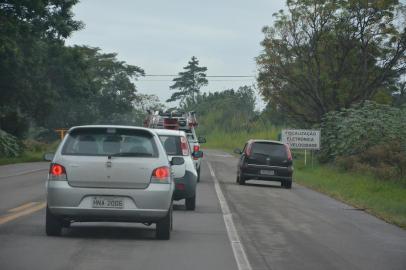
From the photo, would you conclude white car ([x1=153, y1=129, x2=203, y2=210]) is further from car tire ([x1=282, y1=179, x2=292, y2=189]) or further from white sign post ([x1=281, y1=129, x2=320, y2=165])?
white sign post ([x1=281, y1=129, x2=320, y2=165])

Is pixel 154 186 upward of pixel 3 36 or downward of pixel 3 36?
downward

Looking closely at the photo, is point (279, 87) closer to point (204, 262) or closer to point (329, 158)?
point (329, 158)

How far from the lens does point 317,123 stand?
192 feet

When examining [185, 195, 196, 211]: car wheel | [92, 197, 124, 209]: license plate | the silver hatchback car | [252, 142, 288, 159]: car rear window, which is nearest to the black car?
[252, 142, 288, 159]: car rear window

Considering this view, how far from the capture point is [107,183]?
41.4ft

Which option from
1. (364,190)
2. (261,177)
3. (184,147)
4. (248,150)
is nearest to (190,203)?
(184,147)

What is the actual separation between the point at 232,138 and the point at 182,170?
271ft

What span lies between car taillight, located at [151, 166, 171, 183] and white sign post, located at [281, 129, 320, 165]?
3359 cm

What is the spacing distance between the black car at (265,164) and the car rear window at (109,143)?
726 inches

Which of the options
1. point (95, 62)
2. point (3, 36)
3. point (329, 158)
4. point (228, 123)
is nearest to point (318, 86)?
point (329, 158)

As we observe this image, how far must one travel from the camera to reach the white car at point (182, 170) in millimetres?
18266

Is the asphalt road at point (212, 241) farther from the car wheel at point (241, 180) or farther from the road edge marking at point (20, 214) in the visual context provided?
the car wheel at point (241, 180)

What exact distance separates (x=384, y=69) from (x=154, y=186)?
4494cm

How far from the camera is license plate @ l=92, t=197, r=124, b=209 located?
41.5ft
